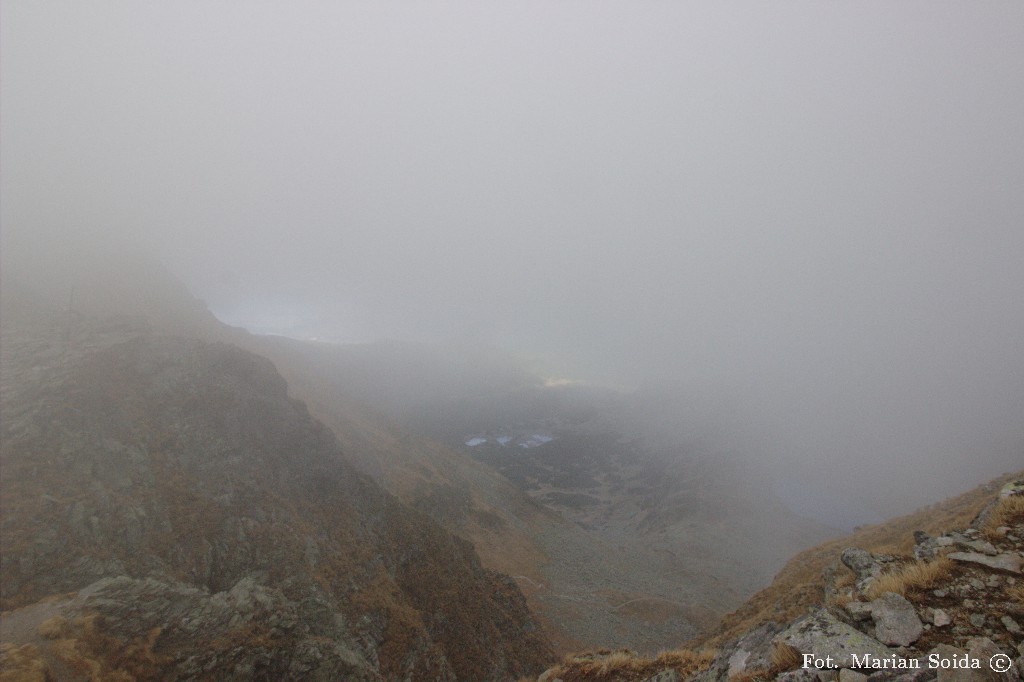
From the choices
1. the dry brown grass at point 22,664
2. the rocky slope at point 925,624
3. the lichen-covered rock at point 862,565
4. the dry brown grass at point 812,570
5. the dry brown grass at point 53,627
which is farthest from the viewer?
the dry brown grass at point 812,570

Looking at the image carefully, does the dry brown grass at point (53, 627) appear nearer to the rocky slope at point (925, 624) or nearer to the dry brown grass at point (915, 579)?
the rocky slope at point (925, 624)

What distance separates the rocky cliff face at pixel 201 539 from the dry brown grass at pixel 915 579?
66.7ft

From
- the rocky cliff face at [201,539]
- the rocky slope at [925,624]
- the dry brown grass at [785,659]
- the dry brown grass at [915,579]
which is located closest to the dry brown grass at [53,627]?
the rocky cliff face at [201,539]

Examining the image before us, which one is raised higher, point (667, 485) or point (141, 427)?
point (141, 427)

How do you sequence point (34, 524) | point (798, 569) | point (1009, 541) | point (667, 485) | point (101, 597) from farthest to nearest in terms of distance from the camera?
point (667, 485) → point (798, 569) → point (34, 524) → point (101, 597) → point (1009, 541)

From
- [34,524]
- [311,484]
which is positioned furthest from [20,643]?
[311,484]

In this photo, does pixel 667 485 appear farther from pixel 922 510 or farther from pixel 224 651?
pixel 224 651

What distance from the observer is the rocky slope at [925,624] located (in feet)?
19.6

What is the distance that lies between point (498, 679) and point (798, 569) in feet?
68.8

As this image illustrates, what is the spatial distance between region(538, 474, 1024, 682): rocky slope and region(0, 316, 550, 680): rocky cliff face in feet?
59.3

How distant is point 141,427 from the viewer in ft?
86.7

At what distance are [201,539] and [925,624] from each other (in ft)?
92.4

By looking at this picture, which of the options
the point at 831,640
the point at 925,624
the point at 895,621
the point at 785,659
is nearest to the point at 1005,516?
the point at 925,624

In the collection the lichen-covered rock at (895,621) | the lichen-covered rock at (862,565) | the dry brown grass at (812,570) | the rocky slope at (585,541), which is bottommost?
the rocky slope at (585,541)
